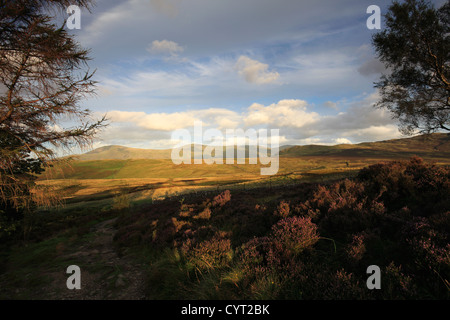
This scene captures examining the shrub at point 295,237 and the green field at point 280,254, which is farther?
the shrub at point 295,237

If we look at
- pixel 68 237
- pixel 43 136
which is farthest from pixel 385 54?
pixel 68 237

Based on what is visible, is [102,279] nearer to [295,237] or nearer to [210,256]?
[210,256]

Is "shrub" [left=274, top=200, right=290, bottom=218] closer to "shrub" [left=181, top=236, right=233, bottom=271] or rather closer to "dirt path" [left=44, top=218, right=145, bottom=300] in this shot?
"shrub" [left=181, top=236, right=233, bottom=271]

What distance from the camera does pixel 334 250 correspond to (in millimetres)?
4312

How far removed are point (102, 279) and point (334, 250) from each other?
6473mm

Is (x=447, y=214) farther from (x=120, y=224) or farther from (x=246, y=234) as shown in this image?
(x=120, y=224)

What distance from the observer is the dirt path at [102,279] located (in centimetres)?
495

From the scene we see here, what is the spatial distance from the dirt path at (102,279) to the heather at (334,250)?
444 millimetres

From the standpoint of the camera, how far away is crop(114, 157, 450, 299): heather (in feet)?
9.95

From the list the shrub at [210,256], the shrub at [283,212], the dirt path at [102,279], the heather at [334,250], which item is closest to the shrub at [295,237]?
the heather at [334,250]

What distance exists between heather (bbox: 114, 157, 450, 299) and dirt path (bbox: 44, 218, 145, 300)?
0.44 meters

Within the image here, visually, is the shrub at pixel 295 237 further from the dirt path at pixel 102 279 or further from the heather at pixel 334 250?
the dirt path at pixel 102 279

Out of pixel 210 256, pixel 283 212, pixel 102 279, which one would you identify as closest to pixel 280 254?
pixel 210 256

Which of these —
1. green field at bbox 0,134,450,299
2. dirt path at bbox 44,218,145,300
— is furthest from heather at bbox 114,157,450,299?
dirt path at bbox 44,218,145,300
